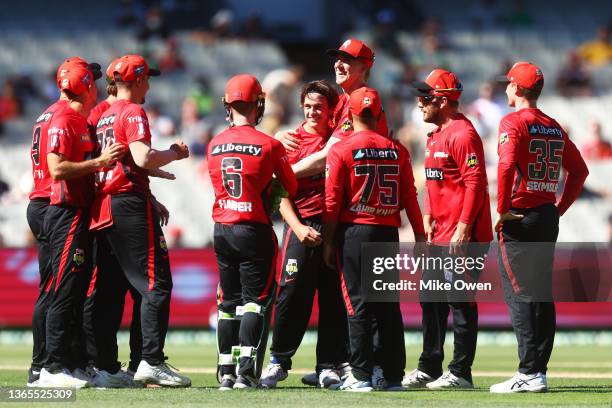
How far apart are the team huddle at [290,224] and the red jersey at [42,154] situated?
0.07 feet

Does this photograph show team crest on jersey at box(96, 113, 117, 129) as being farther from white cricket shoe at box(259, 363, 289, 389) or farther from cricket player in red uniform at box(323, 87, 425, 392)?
white cricket shoe at box(259, 363, 289, 389)

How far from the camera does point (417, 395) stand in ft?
31.4

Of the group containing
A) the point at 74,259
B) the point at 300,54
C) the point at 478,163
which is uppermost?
the point at 300,54

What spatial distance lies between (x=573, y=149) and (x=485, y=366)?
3.81m

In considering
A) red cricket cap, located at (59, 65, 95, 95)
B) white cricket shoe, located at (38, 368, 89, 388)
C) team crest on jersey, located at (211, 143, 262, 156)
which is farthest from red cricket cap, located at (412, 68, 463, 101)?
white cricket shoe, located at (38, 368, 89, 388)

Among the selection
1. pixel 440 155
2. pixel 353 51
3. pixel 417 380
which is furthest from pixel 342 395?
pixel 353 51

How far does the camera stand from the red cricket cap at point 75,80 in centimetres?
1034

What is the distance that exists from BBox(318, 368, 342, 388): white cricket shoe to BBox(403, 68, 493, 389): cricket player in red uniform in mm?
587

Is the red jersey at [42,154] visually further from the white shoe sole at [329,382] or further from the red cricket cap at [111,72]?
the white shoe sole at [329,382]

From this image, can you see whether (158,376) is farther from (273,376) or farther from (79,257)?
(79,257)

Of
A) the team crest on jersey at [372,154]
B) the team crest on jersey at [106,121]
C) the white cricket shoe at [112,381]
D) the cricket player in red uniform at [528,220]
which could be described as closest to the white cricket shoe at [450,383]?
the cricket player in red uniform at [528,220]

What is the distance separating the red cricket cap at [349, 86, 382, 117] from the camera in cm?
990

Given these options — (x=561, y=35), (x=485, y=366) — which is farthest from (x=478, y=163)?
(x=561, y=35)

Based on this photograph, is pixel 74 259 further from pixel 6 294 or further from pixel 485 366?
pixel 6 294
